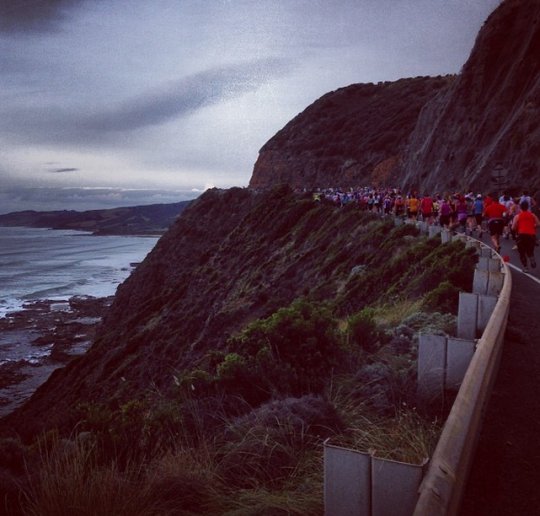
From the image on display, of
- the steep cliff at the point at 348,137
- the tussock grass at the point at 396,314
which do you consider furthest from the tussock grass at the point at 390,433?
the steep cliff at the point at 348,137

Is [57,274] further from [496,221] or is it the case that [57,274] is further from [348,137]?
[496,221]

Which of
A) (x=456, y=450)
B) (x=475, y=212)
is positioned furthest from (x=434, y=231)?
(x=456, y=450)

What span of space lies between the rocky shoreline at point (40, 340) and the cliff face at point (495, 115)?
3543 cm

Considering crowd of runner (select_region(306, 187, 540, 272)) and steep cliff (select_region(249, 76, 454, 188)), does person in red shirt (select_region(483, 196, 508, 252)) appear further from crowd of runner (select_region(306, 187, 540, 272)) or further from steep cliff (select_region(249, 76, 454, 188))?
steep cliff (select_region(249, 76, 454, 188))

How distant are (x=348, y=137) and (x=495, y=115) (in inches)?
2114

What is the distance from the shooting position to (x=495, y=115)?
38.4 metres

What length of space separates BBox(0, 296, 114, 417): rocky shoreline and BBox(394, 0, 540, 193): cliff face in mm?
35434

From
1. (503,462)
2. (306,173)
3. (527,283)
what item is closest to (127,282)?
(306,173)

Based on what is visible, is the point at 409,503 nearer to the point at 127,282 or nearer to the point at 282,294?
the point at 282,294

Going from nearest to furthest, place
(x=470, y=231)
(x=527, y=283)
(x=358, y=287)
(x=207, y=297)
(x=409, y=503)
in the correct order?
(x=409, y=503) < (x=527, y=283) < (x=358, y=287) < (x=470, y=231) < (x=207, y=297)

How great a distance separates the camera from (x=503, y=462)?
3.67m

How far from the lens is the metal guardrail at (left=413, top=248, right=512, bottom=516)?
2285mm

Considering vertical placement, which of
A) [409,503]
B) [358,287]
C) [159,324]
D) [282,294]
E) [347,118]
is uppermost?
[347,118]

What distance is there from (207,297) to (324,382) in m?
34.9
